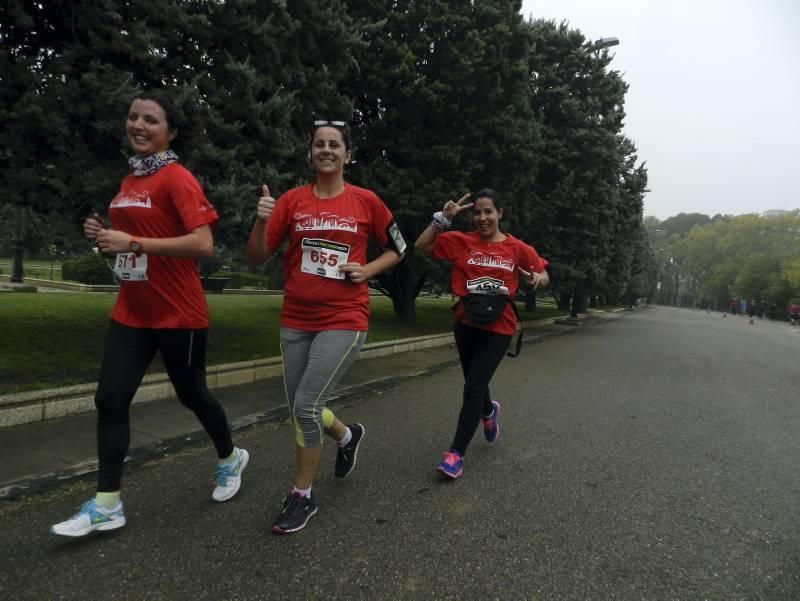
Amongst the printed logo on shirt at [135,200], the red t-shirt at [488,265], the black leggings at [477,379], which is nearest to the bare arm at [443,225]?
the red t-shirt at [488,265]

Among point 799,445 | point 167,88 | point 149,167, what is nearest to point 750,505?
point 799,445

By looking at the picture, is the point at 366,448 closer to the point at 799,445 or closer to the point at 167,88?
the point at 799,445

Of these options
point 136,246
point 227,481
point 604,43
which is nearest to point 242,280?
point 604,43

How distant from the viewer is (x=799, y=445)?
16.4 feet

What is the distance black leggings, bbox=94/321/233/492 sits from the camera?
2.69 meters

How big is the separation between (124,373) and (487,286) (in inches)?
94.1

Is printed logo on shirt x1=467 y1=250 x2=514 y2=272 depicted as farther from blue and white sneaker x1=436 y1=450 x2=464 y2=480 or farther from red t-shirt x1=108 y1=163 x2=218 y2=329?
red t-shirt x1=108 y1=163 x2=218 y2=329

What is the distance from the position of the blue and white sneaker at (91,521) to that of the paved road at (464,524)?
71 millimetres

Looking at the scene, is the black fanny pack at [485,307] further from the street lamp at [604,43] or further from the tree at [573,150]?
the street lamp at [604,43]

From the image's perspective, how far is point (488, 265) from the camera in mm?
3945

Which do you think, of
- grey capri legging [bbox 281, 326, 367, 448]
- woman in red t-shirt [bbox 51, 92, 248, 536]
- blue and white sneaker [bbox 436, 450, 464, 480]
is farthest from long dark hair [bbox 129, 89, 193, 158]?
blue and white sneaker [bbox 436, 450, 464, 480]

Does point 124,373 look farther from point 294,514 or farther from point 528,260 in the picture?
point 528,260

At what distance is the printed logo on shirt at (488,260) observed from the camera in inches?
155

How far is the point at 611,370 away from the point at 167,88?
809cm
